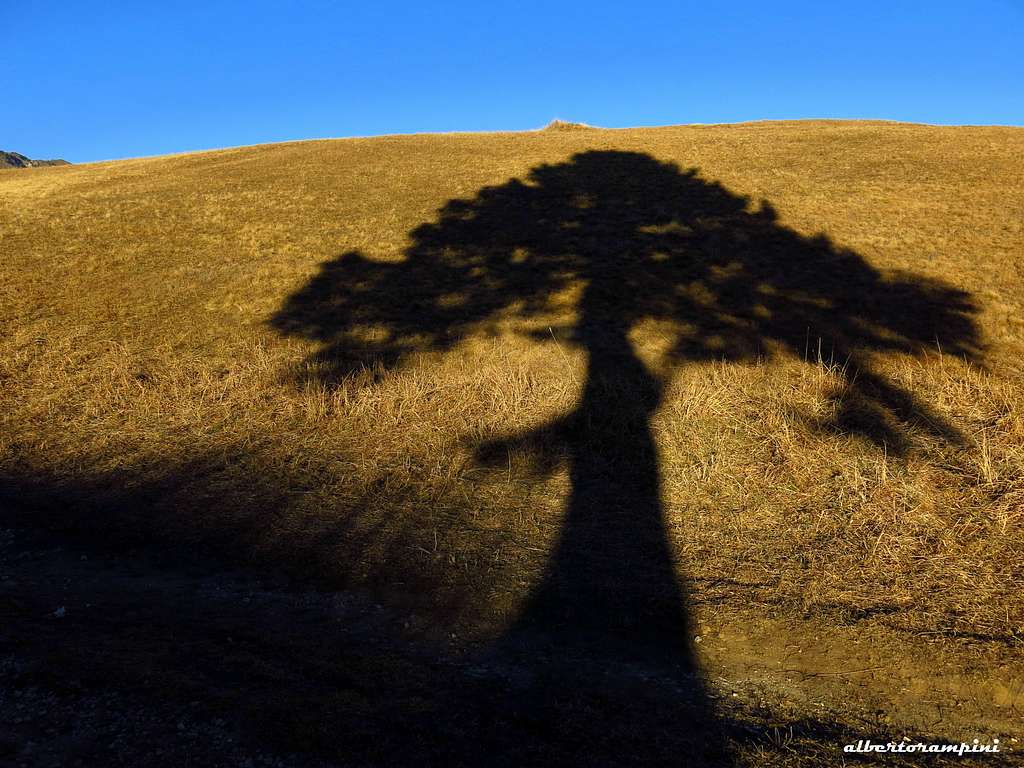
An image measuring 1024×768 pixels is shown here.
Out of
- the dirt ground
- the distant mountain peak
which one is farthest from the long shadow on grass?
the distant mountain peak

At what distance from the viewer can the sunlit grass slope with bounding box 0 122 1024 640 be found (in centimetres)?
576

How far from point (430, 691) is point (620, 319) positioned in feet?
29.9

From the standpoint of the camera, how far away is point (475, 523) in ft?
21.6

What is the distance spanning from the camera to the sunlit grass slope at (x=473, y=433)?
18.9 ft

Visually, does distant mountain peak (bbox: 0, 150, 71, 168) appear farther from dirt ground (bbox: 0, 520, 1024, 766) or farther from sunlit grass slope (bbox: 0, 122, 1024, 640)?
dirt ground (bbox: 0, 520, 1024, 766)

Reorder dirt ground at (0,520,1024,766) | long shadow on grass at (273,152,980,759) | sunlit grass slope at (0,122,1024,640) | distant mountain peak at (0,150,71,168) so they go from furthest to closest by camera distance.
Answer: distant mountain peak at (0,150,71,168) < sunlit grass slope at (0,122,1024,640) < long shadow on grass at (273,152,980,759) < dirt ground at (0,520,1024,766)

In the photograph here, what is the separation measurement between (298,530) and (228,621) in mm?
1548

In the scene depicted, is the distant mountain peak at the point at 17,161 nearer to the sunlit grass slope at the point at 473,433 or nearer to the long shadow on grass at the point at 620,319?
the sunlit grass slope at the point at 473,433

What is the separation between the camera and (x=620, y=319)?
40.7ft

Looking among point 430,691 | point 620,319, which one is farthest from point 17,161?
point 430,691

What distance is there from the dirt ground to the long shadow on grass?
0.16 meters

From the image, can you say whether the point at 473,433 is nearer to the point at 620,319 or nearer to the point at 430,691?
the point at 430,691

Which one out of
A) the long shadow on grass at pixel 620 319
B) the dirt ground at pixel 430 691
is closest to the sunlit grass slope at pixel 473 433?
the long shadow on grass at pixel 620 319

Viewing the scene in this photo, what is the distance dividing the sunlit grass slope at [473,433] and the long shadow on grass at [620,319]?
0.20m
